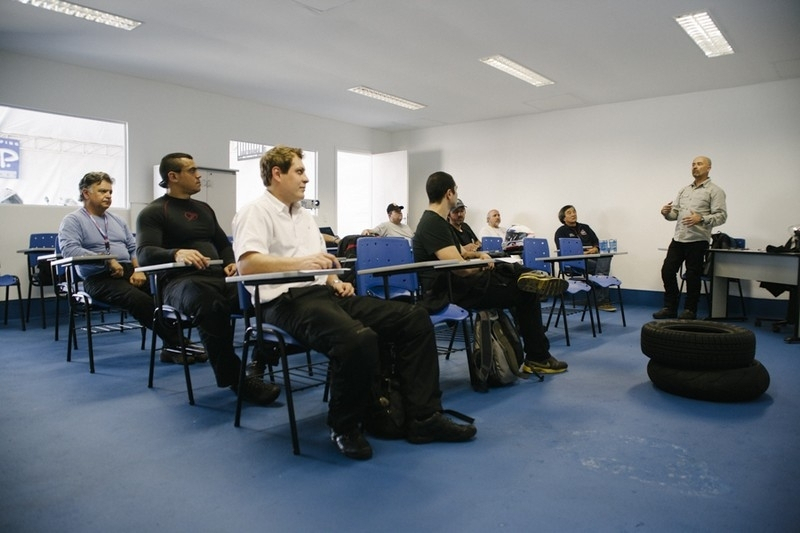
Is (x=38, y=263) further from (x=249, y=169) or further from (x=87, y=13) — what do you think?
(x=249, y=169)

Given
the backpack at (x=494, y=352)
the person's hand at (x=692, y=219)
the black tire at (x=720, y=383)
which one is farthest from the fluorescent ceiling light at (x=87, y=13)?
the person's hand at (x=692, y=219)

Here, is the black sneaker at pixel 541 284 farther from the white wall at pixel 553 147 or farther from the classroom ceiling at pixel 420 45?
the white wall at pixel 553 147

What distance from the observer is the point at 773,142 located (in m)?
6.73

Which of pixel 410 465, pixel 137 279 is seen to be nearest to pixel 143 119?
pixel 137 279

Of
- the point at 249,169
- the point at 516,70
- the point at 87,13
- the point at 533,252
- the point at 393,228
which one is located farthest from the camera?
the point at 249,169

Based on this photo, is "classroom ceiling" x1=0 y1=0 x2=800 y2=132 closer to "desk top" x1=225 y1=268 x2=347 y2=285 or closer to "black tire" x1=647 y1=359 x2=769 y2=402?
"black tire" x1=647 y1=359 x2=769 y2=402

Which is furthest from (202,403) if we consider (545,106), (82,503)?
(545,106)

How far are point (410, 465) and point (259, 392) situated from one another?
110cm

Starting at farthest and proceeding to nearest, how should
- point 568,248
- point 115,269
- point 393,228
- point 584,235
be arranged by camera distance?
point 393,228 → point 584,235 → point 568,248 → point 115,269

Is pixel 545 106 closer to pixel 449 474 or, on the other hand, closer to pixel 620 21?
pixel 620 21

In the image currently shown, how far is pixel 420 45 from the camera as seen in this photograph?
5609mm

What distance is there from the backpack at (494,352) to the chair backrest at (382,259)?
1.73 ft

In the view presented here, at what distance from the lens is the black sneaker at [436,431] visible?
2240 millimetres

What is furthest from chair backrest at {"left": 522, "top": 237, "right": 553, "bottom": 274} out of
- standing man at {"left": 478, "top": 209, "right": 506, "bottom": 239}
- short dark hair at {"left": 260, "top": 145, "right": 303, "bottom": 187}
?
standing man at {"left": 478, "top": 209, "right": 506, "bottom": 239}
